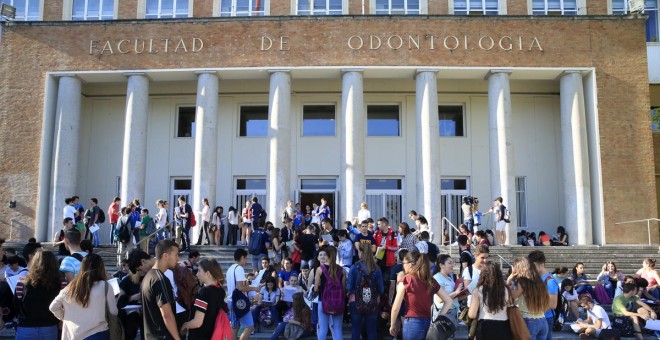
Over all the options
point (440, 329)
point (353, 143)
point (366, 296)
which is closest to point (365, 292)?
point (366, 296)

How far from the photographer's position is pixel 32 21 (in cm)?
2162

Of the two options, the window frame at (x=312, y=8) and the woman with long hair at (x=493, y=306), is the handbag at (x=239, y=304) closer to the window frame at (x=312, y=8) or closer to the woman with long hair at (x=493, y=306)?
the woman with long hair at (x=493, y=306)

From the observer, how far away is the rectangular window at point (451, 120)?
2398 centimetres

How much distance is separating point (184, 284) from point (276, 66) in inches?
596

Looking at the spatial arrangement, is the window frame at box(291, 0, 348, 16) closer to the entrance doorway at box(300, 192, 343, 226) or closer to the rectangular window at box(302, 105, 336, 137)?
the rectangular window at box(302, 105, 336, 137)

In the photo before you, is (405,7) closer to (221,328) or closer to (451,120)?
(451,120)

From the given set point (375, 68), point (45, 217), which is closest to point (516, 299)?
point (375, 68)

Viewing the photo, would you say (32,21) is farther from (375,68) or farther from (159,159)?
(375,68)

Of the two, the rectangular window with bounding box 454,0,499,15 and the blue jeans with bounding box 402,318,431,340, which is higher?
the rectangular window with bounding box 454,0,499,15

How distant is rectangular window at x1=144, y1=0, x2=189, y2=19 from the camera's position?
922 inches

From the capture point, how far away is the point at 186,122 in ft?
80.3

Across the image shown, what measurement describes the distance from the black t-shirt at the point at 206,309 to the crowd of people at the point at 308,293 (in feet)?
0.03

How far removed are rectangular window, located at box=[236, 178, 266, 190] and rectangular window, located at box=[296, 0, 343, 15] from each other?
6.61 meters

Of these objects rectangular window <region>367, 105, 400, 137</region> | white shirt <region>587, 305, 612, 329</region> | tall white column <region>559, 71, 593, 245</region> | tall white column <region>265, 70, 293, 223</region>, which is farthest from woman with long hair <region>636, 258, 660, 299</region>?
rectangular window <region>367, 105, 400, 137</region>
